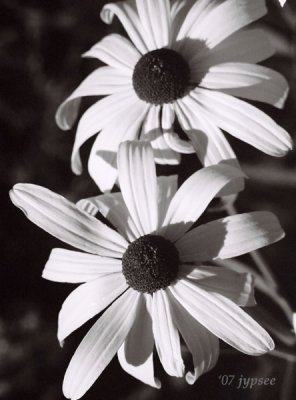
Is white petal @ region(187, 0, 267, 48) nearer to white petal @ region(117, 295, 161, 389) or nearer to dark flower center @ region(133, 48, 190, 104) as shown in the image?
dark flower center @ region(133, 48, 190, 104)

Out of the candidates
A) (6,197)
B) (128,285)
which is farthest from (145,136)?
(6,197)

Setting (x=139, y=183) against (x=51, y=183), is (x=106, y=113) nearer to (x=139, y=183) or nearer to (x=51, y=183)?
(x=139, y=183)

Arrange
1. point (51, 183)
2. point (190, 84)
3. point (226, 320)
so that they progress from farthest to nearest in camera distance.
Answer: point (51, 183)
point (190, 84)
point (226, 320)

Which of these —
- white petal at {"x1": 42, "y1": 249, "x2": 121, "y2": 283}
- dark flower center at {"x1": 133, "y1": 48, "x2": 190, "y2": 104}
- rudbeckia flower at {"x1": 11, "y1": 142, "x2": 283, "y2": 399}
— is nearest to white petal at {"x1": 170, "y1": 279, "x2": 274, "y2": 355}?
rudbeckia flower at {"x1": 11, "y1": 142, "x2": 283, "y2": 399}

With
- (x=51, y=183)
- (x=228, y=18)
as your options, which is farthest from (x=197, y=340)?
(x=51, y=183)

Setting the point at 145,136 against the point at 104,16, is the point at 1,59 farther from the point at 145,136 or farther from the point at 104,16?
the point at 145,136
